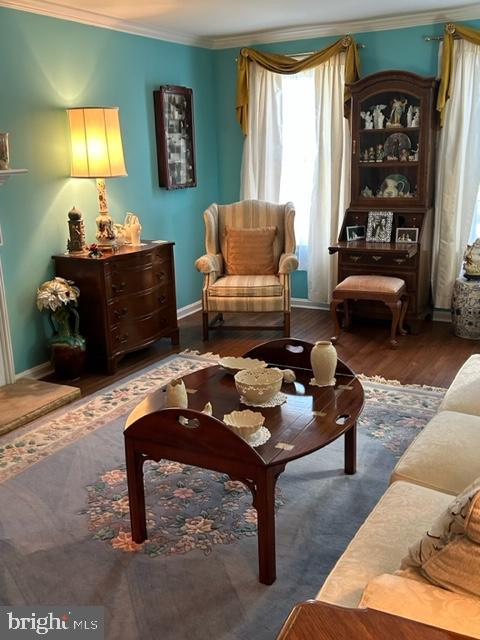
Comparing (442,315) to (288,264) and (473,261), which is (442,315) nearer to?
(473,261)

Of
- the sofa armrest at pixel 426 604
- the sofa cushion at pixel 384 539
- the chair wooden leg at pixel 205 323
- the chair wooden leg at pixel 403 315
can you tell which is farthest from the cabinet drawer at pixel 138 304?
the sofa armrest at pixel 426 604

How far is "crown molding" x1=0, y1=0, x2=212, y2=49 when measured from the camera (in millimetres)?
3869

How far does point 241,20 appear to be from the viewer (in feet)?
15.9

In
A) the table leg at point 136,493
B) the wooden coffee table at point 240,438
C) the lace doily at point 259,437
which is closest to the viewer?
the wooden coffee table at point 240,438

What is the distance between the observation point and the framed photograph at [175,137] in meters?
5.13

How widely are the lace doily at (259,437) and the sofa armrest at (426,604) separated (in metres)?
0.91

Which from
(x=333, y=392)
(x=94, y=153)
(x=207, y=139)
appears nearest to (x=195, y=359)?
(x=94, y=153)

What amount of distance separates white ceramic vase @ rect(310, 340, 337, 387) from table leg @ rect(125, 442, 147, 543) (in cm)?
84

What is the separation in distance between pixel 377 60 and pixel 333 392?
3.49 m

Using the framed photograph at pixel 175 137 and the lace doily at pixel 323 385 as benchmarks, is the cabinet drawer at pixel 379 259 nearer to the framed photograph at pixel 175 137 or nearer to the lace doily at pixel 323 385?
the framed photograph at pixel 175 137

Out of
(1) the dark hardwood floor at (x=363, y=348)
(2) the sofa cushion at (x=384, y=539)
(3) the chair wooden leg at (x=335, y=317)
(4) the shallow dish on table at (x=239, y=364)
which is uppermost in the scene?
(4) the shallow dish on table at (x=239, y=364)

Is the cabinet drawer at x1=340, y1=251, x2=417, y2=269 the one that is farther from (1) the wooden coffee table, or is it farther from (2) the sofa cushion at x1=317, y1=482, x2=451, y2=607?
(2) the sofa cushion at x1=317, y1=482, x2=451, y2=607

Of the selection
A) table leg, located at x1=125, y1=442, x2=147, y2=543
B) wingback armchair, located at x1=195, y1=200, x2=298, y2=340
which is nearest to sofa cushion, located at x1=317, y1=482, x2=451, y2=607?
table leg, located at x1=125, y1=442, x2=147, y2=543

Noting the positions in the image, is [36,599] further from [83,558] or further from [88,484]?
[88,484]
